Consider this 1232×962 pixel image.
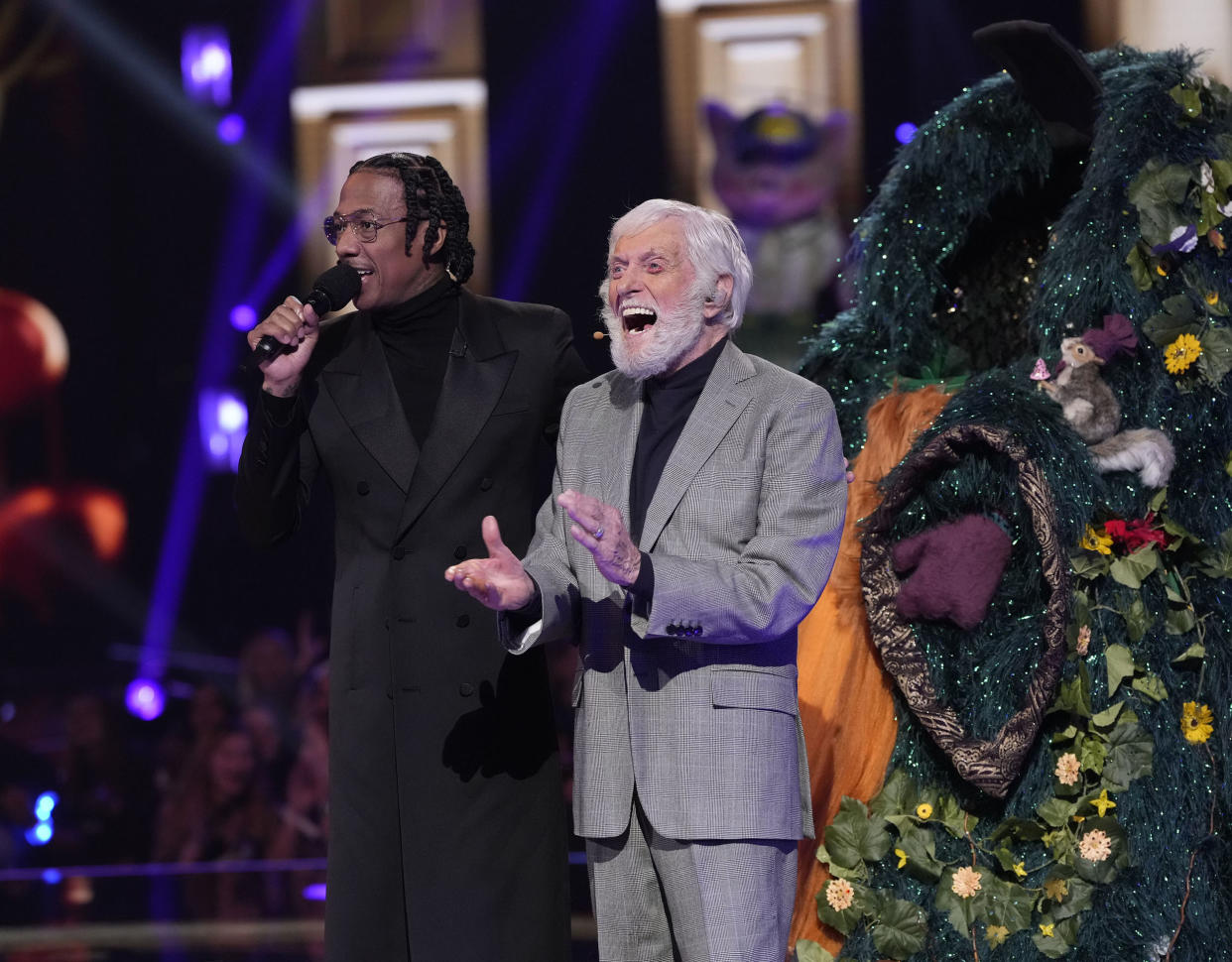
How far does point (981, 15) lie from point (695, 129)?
109 centimetres

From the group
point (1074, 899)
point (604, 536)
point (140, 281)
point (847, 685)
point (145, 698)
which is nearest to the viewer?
point (604, 536)

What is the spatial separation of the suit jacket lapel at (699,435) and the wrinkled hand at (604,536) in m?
0.19

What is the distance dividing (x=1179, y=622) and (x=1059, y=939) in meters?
0.62

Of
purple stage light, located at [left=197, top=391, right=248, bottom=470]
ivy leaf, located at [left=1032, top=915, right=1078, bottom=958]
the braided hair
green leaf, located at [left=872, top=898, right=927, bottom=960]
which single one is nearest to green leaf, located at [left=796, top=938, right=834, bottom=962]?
green leaf, located at [left=872, top=898, right=927, bottom=960]

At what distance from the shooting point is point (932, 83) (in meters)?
5.41

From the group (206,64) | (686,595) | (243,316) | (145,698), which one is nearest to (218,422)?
(243,316)

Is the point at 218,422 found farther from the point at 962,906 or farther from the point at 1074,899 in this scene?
the point at 1074,899

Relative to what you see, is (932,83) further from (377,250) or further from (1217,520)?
(377,250)

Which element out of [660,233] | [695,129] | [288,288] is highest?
[695,129]

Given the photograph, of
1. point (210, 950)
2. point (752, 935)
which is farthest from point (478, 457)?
point (210, 950)

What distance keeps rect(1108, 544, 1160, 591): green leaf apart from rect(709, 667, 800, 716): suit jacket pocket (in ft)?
2.97

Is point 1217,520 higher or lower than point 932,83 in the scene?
lower

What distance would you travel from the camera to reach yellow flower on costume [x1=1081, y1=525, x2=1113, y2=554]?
279cm

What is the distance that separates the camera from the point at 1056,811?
108 inches
